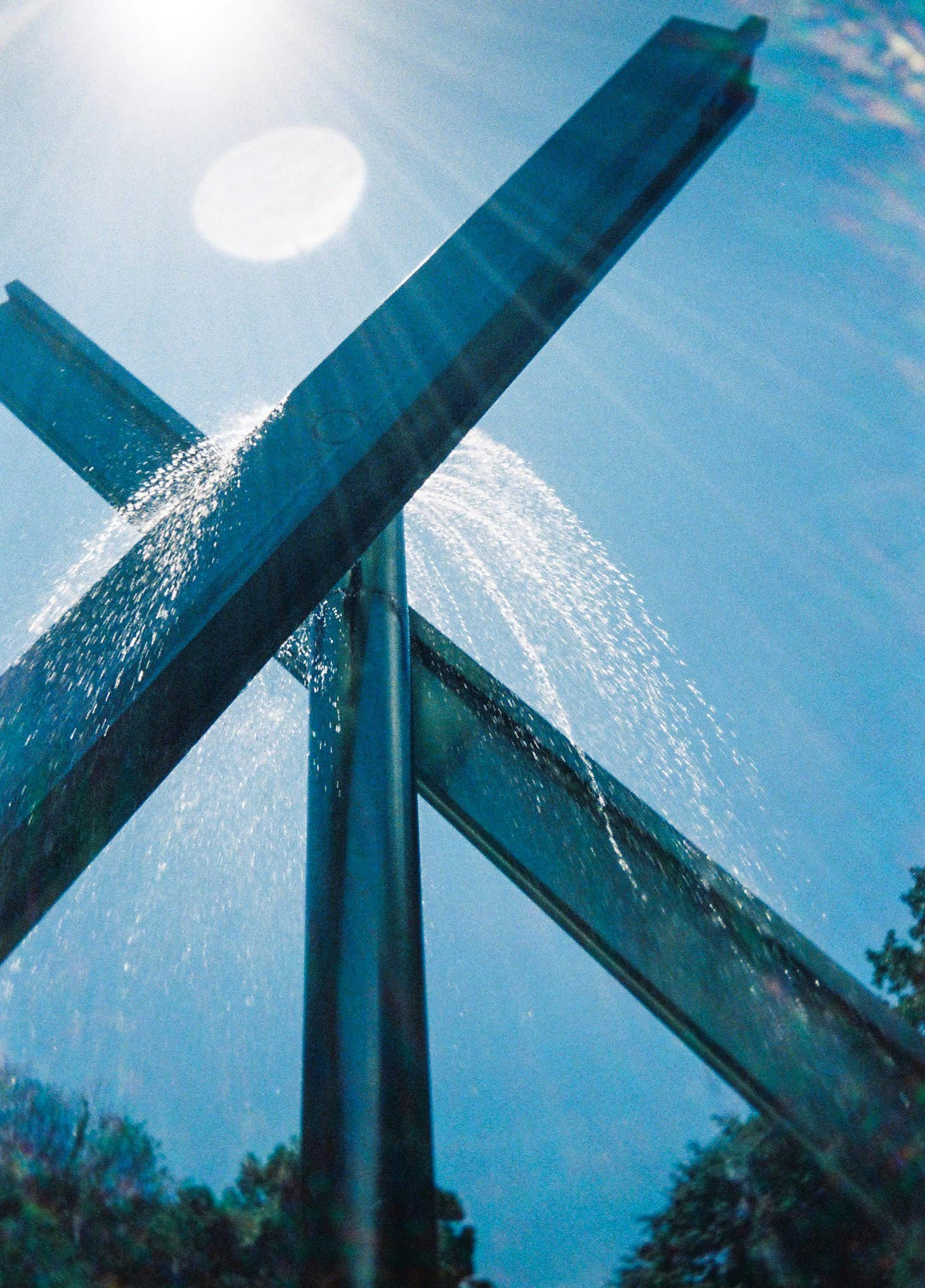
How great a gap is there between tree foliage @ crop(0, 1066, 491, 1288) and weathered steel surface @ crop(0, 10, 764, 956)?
0.96 meters

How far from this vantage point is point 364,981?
196 cm

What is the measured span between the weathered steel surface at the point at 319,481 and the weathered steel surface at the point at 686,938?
0.97m

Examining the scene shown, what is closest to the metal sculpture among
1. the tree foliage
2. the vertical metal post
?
the vertical metal post

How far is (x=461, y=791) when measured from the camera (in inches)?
112

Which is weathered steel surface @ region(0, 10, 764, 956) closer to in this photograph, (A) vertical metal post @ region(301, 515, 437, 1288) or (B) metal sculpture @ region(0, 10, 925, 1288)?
(B) metal sculpture @ region(0, 10, 925, 1288)

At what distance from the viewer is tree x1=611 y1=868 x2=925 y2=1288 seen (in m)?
2.32

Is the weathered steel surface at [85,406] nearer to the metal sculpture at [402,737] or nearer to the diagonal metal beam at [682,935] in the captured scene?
the metal sculpture at [402,737]

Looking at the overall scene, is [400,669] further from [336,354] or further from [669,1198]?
[669,1198]

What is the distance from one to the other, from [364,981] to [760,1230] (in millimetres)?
1624

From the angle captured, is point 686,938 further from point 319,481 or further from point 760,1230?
point 319,481

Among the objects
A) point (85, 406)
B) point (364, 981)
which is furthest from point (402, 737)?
point (85, 406)

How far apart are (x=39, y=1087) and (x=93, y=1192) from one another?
57 cm

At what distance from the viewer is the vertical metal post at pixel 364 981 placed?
64.0 inches

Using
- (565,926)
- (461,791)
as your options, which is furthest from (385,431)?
(565,926)
